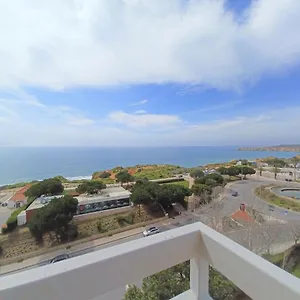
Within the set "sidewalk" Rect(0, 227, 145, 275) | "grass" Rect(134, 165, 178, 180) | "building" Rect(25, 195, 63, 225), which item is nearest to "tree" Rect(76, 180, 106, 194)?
"building" Rect(25, 195, 63, 225)

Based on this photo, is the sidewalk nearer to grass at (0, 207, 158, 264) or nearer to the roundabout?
grass at (0, 207, 158, 264)

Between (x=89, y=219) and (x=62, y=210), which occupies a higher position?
(x=62, y=210)

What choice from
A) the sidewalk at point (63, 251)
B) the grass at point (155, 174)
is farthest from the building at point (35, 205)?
the grass at point (155, 174)

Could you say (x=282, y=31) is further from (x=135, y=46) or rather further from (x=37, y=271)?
(x=37, y=271)

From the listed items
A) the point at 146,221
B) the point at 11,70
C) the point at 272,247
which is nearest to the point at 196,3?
the point at 11,70

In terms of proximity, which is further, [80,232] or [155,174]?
[155,174]

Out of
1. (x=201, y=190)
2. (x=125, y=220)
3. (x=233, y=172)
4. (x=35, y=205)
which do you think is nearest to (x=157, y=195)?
(x=125, y=220)

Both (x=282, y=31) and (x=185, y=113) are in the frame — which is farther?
(x=185, y=113)

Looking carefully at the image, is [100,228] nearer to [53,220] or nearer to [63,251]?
[63,251]
